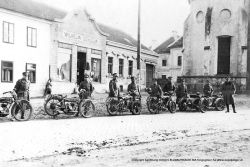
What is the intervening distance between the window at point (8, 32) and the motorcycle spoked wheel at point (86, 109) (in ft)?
34.0

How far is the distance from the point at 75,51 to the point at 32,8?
4681 mm

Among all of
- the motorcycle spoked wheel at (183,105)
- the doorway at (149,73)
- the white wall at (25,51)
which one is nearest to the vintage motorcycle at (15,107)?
the motorcycle spoked wheel at (183,105)

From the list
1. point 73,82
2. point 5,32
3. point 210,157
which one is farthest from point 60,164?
point 73,82

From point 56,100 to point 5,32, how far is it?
33.9 ft

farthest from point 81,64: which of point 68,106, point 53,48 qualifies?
point 68,106

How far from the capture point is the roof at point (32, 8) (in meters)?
18.3

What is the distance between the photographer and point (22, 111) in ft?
29.9

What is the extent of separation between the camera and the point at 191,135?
7.34m

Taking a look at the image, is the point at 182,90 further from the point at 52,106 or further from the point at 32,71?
the point at 32,71

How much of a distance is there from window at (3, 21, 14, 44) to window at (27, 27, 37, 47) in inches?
50.5

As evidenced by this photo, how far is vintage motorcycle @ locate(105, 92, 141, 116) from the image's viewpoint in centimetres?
1098

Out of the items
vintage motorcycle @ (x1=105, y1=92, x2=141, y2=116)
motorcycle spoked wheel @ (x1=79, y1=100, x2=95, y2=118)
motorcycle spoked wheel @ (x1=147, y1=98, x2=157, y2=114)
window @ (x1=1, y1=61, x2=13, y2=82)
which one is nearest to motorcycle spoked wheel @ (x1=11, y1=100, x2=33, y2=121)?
motorcycle spoked wheel @ (x1=79, y1=100, x2=95, y2=118)

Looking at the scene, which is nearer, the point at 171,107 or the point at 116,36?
the point at 171,107

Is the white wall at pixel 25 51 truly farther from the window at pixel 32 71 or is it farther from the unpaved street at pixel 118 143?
the unpaved street at pixel 118 143
